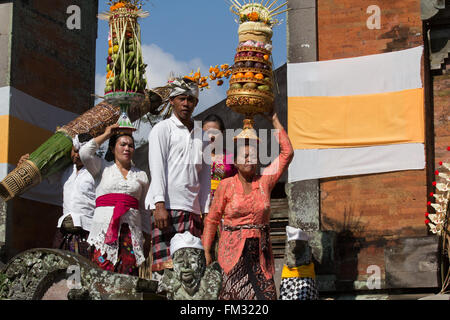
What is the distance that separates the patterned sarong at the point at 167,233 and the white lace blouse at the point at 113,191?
0.47m

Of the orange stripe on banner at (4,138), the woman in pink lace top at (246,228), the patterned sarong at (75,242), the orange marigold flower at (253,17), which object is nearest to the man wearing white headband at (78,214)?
the patterned sarong at (75,242)

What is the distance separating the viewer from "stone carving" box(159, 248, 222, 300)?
6230 millimetres

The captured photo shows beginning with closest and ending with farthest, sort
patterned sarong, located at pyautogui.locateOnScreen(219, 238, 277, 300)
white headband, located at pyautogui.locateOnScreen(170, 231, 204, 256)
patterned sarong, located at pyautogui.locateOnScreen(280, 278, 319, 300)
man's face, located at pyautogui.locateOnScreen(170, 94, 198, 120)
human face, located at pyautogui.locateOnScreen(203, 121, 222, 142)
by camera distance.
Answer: white headband, located at pyautogui.locateOnScreen(170, 231, 204, 256)
patterned sarong, located at pyautogui.locateOnScreen(219, 238, 277, 300)
patterned sarong, located at pyautogui.locateOnScreen(280, 278, 319, 300)
man's face, located at pyautogui.locateOnScreen(170, 94, 198, 120)
human face, located at pyautogui.locateOnScreen(203, 121, 222, 142)

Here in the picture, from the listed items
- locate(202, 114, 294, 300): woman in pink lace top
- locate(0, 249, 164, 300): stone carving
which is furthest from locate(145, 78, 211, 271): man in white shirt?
locate(0, 249, 164, 300): stone carving

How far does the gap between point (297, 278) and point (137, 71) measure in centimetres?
244

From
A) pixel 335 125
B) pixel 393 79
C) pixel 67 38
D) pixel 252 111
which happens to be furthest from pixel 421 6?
pixel 67 38

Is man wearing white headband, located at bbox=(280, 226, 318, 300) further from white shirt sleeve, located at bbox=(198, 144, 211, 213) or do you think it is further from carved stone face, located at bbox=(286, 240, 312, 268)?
white shirt sleeve, located at bbox=(198, 144, 211, 213)

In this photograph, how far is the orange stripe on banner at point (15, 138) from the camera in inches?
412

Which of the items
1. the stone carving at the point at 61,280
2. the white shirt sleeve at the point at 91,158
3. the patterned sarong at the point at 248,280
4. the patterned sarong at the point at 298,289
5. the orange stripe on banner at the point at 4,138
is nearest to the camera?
the stone carving at the point at 61,280

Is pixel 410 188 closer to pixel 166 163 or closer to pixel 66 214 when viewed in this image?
pixel 166 163

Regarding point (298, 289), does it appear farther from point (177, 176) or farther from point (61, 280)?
point (61, 280)

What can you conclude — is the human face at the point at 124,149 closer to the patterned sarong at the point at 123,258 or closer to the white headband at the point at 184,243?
the patterned sarong at the point at 123,258

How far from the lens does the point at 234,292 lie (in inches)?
278

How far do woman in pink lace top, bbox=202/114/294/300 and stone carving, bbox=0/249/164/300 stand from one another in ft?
2.86
